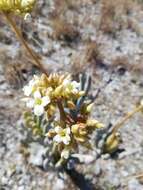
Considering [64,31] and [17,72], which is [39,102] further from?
[64,31]

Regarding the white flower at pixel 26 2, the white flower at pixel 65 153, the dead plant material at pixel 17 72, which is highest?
the white flower at pixel 26 2

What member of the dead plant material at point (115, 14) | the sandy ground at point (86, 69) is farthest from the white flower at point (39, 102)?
the dead plant material at point (115, 14)

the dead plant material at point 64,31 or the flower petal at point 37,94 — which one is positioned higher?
the flower petal at point 37,94

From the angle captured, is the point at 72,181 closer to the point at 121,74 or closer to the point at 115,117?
the point at 115,117

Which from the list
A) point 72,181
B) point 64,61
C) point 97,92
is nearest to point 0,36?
point 64,61

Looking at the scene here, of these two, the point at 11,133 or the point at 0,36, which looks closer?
the point at 11,133

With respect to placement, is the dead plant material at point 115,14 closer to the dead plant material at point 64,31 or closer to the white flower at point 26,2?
the dead plant material at point 64,31

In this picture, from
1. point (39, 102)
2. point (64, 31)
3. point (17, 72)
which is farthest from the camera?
point (64, 31)

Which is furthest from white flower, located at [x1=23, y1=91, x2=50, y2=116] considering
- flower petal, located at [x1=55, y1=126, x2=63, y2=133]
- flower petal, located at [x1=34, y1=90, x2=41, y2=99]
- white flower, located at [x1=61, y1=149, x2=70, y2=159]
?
white flower, located at [x1=61, y1=149, x2=70, y2=159]

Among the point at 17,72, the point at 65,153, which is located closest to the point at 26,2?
the point at 65,153
